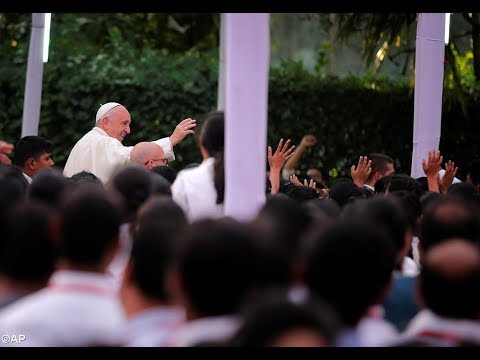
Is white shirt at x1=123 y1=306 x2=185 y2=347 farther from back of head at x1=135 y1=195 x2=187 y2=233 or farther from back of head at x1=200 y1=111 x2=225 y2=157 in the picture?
back of head at x1=200 y1=111 x2=225 y2=157

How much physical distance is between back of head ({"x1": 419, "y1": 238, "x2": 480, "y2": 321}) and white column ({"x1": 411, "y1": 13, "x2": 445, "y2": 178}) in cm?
544

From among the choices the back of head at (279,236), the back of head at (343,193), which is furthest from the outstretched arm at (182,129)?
the back of head at (279,236)

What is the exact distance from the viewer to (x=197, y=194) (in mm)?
5922

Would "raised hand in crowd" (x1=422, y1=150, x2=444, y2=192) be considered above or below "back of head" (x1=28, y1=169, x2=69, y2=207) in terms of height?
above

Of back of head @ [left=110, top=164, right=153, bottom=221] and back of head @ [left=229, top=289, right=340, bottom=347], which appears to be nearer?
back of head @ [left=229, top=289, right=340, bottom=347]

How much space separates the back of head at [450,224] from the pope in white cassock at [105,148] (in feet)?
13.4

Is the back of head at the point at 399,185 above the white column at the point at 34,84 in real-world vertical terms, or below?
below

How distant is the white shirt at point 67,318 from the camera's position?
3746 mm

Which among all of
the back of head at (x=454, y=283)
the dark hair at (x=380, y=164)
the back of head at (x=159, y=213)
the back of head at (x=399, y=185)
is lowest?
the back of head at (x=454, y=283)

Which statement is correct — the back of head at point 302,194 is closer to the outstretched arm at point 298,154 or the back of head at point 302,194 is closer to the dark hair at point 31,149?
the dark hair at point 31,149

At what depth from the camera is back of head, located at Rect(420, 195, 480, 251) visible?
4.93m

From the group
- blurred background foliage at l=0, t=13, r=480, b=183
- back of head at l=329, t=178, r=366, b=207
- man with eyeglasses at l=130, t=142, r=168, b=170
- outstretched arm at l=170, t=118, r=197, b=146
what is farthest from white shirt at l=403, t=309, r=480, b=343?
blurred background foliage at l=0, t=13, r=480, b=183
